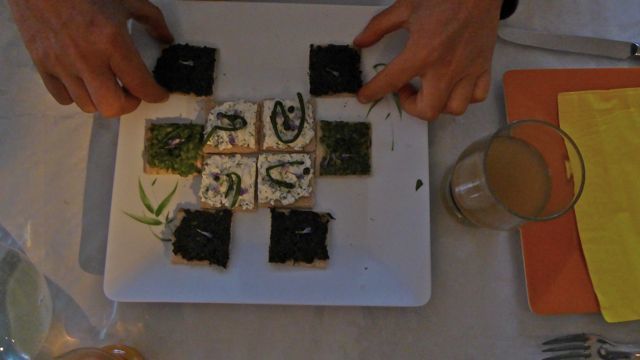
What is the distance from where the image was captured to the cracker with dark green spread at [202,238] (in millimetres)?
1073

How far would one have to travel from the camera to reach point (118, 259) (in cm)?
108

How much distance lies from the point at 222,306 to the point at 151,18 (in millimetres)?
659

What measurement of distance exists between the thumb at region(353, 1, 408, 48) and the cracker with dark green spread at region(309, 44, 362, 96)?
4 centimetres

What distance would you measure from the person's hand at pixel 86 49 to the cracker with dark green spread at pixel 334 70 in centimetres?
37

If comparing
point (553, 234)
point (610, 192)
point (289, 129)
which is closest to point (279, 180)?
point (289, 129)

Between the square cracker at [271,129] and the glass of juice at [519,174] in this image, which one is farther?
the square cracker at [271,129]

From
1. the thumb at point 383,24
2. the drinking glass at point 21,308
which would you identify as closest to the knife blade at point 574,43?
the thumb at point 383,24

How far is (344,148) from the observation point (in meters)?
1.14

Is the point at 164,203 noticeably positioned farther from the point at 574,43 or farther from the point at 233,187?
the point at 574,43

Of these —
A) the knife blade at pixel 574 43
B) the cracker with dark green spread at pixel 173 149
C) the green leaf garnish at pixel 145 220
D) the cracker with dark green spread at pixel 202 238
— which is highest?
the knife blade at pixel 574 43

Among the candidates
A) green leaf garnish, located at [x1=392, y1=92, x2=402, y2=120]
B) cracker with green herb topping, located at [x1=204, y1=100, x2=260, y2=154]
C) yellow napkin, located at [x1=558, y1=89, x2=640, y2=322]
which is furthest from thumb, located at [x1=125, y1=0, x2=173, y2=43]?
yellow napkin, located at [x1=558, y1=89, x2=640, y2=322]

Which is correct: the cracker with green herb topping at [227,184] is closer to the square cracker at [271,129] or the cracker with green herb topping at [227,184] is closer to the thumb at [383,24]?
the square cracker at [271,129]

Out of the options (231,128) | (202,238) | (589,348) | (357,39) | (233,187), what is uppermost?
(357,39)

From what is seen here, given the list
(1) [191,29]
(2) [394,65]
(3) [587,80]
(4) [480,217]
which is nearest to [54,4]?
(1) [191,29]
